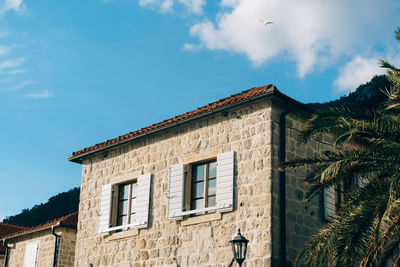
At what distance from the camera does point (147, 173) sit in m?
14.9

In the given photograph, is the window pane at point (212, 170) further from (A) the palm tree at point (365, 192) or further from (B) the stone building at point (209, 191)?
(A) the palm tree at point (365, 192)

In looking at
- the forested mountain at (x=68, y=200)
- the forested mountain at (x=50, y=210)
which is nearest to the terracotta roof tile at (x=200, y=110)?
the forested mountain at (x=68, y=200)

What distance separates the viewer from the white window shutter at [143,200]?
47.3 ft

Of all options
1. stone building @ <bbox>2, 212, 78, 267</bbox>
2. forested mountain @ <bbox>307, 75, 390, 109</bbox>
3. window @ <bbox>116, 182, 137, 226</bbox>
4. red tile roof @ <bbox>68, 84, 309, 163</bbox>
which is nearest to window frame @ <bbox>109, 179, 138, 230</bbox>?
window @ <bbox>116, 182, 137, 226</bbox>

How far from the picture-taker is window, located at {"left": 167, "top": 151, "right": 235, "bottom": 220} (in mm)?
12797

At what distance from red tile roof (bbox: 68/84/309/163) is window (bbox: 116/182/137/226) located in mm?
1230

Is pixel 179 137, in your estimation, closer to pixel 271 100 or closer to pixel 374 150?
pixel 271 100

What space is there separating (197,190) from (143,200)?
170cm

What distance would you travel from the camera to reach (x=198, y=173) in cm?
1380

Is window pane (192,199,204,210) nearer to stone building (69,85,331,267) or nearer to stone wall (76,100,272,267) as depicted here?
stone building (69,85,331,267)

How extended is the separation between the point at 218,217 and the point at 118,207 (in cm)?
383

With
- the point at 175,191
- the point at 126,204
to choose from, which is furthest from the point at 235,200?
the point at 126,204

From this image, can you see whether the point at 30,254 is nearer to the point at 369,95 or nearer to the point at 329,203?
the point at 329,203

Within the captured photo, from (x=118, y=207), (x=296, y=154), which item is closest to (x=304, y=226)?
(x=296, y=154)
